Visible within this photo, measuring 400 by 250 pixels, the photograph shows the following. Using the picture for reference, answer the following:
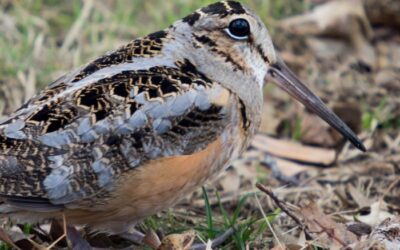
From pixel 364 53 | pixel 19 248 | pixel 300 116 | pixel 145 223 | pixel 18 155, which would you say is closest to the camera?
pixel 18 155

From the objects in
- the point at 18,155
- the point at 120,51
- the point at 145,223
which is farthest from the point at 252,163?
the point at 18,155

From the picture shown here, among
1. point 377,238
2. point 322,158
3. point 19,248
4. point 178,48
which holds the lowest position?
point 322,158

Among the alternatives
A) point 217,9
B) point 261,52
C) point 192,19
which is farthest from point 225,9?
point 261,52

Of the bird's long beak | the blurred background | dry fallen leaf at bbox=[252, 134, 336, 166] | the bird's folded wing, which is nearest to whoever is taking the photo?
the bird's folded wing

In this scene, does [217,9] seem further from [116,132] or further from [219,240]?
[219,240]

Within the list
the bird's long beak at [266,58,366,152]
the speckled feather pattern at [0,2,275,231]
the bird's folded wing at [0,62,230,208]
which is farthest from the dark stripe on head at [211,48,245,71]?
the bird's folded wing at [0,62,230,208]

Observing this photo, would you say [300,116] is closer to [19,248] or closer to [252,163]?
[252,163]

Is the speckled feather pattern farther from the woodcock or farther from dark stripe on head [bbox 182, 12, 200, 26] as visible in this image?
dark stripe on head [bbox 182, 12, 200, 26]

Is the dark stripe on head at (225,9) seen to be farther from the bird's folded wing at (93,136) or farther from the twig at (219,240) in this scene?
the twig at (219,240)
